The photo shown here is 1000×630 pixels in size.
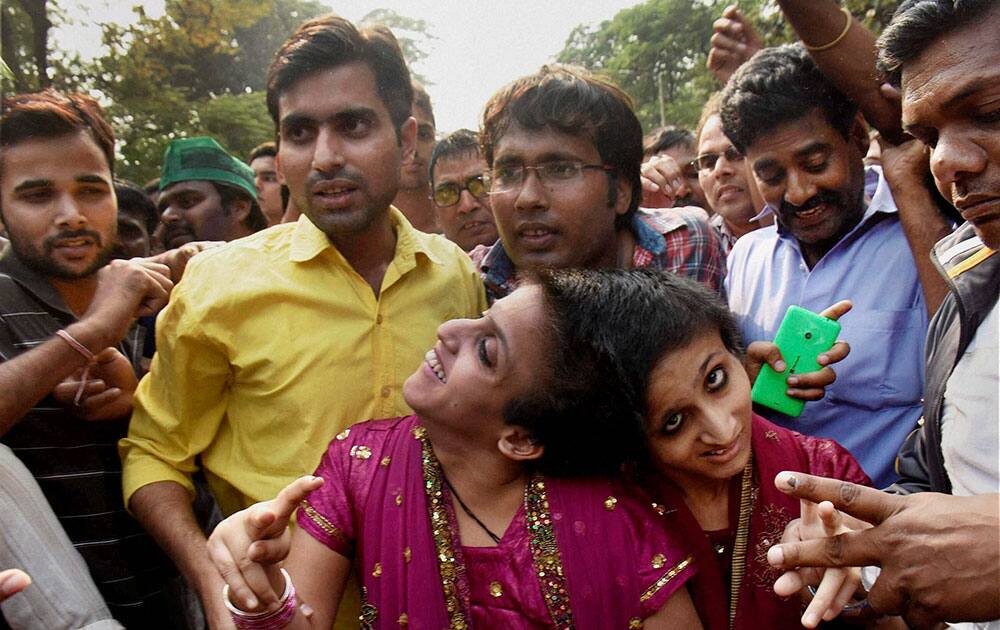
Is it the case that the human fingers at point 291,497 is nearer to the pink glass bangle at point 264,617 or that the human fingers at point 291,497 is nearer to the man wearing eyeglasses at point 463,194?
the pink glass bangle at point 264,617

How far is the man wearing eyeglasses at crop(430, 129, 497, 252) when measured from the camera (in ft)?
13.9

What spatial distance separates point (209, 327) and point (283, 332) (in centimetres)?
21

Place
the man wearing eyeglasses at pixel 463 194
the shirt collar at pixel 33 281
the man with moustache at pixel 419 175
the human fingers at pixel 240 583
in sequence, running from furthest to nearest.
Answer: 1. the man with moustache at pixel 419 175
2. the man wearing eyeglasses at pixel 463 194
3. the shirt collar at pixel 33 281
4. the human fingers at pixel 240 583

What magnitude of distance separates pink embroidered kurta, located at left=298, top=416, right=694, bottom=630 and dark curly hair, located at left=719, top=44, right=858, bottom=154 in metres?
1.37

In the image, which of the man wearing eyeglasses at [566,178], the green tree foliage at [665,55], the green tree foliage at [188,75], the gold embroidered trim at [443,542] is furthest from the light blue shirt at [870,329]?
the green tree foliage at [665,55]

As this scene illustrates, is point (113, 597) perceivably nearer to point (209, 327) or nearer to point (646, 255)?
point (209, 327)

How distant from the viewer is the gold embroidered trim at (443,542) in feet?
6.13

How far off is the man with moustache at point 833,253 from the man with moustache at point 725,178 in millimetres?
1345

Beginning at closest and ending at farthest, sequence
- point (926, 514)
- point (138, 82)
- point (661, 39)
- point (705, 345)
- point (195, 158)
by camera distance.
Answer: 1. point (926, 514)
2. point (705, 345)
3. point (195, 158)
4. point (138, 82)
5. point (661, 39)

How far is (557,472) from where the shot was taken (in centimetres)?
203

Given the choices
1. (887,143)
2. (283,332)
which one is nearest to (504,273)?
(283,332)

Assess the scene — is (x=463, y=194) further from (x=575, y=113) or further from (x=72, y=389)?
(x=72, y=389)

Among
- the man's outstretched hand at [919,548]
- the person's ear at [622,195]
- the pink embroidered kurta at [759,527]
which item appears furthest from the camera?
the person's ear at [622,195]

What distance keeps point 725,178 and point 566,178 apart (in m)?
1.77
